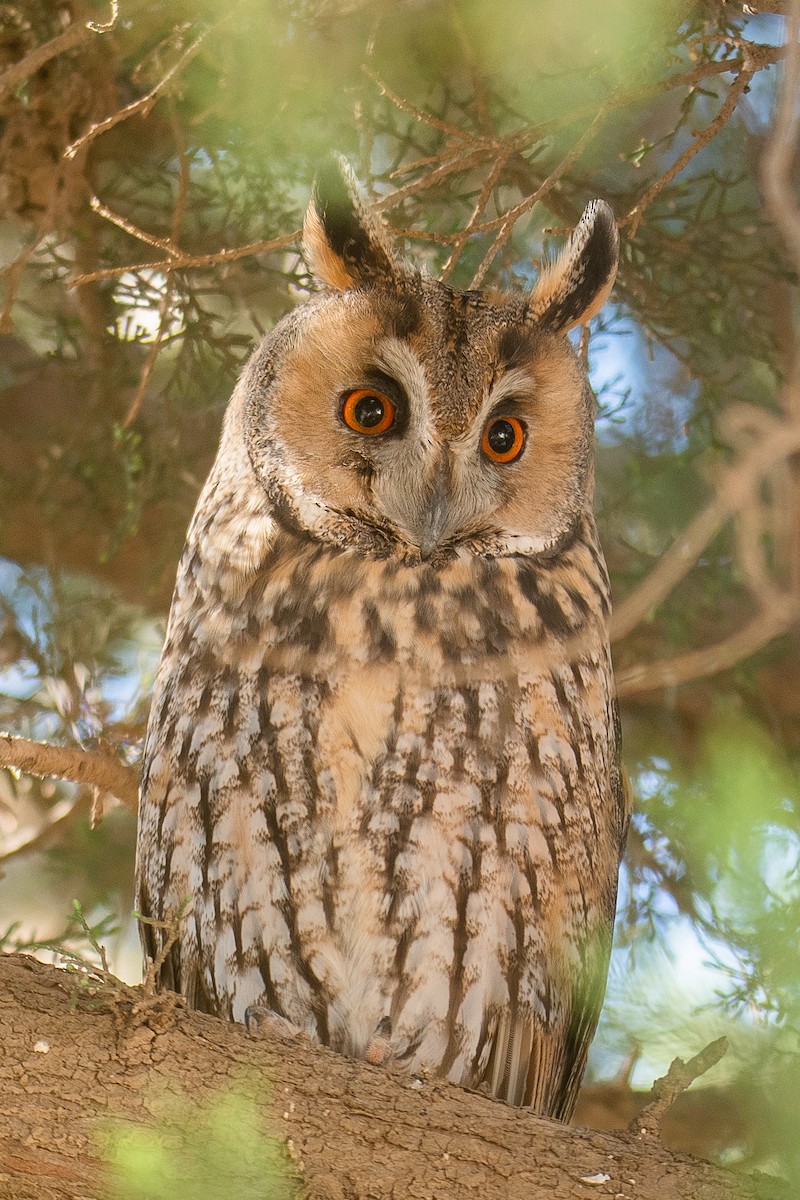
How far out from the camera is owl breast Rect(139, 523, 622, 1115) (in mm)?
2033

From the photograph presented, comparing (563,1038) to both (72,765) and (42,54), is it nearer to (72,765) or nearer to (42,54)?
(72,765)

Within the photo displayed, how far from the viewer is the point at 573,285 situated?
2293 millimetres

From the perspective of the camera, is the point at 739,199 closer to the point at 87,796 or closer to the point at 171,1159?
the point at 87,796

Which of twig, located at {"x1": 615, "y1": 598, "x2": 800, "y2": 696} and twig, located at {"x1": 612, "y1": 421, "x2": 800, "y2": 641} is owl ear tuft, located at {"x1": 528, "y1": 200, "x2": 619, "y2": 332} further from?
twig, located at {"x1": 612, "y1": 421, "x2": 800, "y2": 641}

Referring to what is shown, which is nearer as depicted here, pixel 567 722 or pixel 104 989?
pixel 104 989

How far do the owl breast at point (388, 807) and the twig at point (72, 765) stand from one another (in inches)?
4.7

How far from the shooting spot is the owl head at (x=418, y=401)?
6.98 ft

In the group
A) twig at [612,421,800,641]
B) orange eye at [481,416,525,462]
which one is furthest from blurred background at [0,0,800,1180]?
twig at [612,421,800,641]

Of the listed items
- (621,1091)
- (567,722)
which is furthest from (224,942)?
(621,1091)

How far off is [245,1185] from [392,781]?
0.63 metres

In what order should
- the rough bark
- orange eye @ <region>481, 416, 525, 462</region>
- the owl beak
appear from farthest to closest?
orange eye @ <region>481, 416, 525, 462</region>
the owl beak
the rough bark

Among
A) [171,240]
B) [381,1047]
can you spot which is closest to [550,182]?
[171,240]

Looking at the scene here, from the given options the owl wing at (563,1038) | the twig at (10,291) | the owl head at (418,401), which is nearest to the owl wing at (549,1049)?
the owl wing at (563,1038)

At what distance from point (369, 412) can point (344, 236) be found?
338mm
